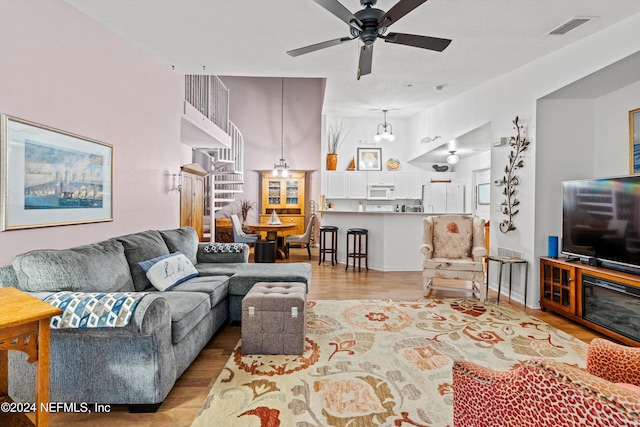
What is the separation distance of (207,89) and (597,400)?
6658 mm

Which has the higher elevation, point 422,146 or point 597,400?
point 422,146

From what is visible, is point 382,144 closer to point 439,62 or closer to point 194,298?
point 439,62

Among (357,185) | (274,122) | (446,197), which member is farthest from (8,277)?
(274,122)

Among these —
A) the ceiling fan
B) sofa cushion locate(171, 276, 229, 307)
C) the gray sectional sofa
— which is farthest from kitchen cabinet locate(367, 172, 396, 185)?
the gray sectional sofa

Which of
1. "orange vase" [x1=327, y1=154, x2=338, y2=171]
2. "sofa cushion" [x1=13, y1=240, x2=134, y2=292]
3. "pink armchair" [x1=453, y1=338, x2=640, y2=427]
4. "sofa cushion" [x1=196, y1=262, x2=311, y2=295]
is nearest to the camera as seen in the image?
"pink armchair" [x1=453, y1=338, x2=640, y2=427]

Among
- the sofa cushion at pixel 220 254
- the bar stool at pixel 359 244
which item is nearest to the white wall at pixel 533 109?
the bar stool at pixel 359 244

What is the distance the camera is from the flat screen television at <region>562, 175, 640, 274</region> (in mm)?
2938

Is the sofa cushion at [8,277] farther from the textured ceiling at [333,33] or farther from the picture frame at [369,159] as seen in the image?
the picture frame at [369,159]

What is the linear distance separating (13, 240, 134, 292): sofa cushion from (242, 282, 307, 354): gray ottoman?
1.01m

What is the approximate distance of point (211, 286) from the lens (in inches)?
116

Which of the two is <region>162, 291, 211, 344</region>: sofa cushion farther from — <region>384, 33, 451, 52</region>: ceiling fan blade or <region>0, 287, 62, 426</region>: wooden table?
<region>384, 33, 451, 52</region>: ceiling fan blade

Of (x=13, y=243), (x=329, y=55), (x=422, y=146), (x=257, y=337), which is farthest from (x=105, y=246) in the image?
(x=422, y=146)

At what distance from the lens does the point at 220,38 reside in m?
3.52

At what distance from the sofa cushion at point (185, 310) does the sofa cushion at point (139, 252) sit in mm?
427
